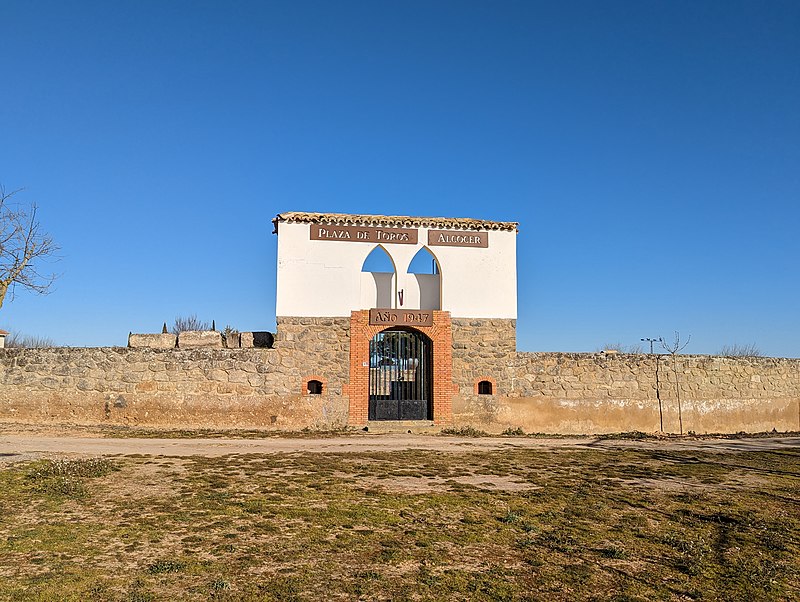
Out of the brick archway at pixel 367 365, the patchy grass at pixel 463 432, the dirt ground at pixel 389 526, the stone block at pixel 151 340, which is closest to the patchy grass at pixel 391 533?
the dirt ground at pixel 389 526

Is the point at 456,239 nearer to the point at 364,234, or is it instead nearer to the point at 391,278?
the point at 391,278

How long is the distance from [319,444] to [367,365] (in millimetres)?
3435

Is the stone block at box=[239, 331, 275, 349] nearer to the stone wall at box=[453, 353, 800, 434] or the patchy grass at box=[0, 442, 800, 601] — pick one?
the stone wall at box=[453, 353, 800, 434]

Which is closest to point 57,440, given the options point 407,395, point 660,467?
point 407,395

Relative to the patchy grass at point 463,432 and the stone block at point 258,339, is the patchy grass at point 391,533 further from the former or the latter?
the stone block at point 258,339

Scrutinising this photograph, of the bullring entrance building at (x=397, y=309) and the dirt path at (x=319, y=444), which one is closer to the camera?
the dirt path at (x=319, y=444)

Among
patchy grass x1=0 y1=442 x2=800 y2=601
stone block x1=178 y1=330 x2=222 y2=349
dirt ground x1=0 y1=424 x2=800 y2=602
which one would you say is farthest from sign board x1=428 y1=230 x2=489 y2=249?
patchy grass x1=0 y1=442 x2=800 y2=601

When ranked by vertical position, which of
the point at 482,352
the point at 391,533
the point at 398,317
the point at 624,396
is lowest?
the point at 391,533

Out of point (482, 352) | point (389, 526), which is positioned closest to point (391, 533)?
point (389, 526)

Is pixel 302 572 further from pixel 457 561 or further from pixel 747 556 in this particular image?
pixel 747 556

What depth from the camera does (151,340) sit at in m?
17.4

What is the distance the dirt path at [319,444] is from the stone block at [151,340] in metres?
3.28

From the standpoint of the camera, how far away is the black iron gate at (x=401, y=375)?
17266 mm

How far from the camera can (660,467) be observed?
11.4m
